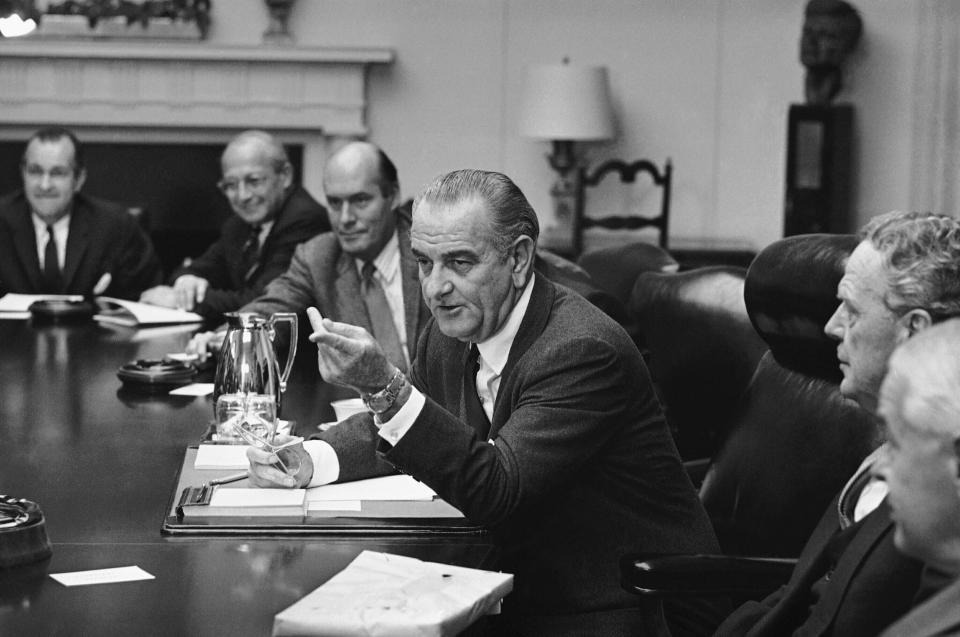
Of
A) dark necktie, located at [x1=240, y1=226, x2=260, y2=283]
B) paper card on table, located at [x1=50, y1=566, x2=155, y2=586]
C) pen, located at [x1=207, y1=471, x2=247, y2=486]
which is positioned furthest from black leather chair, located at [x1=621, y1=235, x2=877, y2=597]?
dark necktie, located at [x1=240, y1=226, x2=260, y2=283]

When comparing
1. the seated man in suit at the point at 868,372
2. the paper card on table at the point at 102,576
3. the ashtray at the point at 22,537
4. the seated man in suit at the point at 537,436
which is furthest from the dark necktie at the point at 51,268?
the seated man in suit at the point at 868,372

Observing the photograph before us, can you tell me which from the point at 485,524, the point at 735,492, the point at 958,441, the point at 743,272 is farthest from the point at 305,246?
the point at 958,441

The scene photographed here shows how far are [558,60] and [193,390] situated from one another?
4.33 meters

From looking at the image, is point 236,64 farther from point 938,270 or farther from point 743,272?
point 938,270

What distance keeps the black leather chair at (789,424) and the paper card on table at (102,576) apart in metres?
0.89

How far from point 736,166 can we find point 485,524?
5382 mm

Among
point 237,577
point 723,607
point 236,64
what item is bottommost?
point 723,607

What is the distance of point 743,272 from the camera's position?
2.98 m

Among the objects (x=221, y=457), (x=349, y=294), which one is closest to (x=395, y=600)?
(x=221, y=457)

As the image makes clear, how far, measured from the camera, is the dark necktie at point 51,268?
4.68 metres

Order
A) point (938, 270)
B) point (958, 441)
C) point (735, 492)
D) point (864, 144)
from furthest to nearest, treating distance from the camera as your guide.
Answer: point (864, 144) → point (735, 492) → point (938, 270) → point (958, 441)

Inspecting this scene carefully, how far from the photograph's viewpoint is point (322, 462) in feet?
6.66

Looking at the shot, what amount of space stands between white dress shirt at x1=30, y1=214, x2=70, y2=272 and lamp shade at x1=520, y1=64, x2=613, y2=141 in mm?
2287

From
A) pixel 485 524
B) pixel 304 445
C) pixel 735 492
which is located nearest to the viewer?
pixel 485 524
